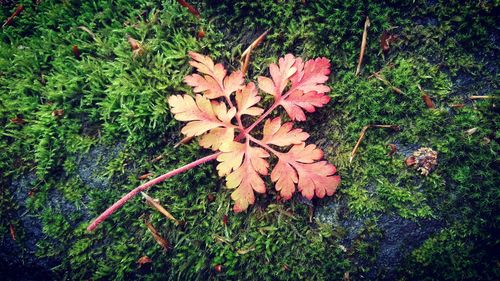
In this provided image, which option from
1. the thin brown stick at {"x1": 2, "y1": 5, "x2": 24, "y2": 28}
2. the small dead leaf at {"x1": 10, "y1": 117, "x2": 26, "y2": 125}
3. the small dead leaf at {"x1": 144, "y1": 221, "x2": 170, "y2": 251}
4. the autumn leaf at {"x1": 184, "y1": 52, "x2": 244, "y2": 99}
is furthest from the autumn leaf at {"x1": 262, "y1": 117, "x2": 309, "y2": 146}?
the thin brown stick at {"x1": 2, "y1": 5, "x2": 24, "y2": 28}

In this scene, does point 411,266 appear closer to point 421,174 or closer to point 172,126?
point 421,174

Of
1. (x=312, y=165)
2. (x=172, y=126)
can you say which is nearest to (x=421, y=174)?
(x=312, y=165)

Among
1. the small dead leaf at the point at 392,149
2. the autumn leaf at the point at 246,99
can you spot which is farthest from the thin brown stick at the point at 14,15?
the small dead leaf at the point at 392,149

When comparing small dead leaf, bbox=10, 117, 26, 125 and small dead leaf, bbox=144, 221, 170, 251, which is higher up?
small dead leaf, bbox=10, 117, 26, 125

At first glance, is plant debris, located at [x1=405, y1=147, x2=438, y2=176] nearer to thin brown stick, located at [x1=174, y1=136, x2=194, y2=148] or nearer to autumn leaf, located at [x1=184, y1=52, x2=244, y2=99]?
autumn leaf, located at [x1=184, y1=52, x2=244, y2=99]

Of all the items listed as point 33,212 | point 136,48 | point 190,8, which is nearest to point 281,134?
point 190,8

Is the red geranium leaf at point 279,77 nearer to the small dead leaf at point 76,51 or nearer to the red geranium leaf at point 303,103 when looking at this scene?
Result: the red geranium leaf at point 303,103
